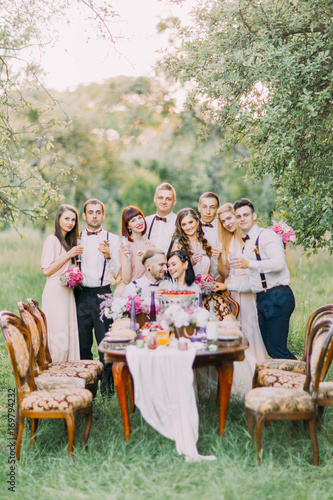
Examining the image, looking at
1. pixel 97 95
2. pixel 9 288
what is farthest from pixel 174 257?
pixel 97 95

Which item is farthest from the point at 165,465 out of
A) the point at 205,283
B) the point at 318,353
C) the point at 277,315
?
the point at 277,315

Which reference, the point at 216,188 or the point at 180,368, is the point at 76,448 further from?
the point at 216,188

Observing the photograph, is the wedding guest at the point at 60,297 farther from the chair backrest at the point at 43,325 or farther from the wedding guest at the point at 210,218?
the wedding guest at the point at 210,218

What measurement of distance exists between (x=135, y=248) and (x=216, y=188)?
15.6m

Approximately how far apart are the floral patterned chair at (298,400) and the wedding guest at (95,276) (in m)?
2.21

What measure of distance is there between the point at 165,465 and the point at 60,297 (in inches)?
96.8

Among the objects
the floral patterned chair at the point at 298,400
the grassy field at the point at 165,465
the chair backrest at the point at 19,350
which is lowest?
the grassy field at the point at 165,465

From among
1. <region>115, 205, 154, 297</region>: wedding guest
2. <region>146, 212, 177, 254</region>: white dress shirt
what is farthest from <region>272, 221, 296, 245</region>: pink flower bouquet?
<region>115, 205, 154, 297</region>: wedding guest

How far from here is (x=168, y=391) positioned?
4227 mm

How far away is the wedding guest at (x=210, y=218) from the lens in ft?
20.3

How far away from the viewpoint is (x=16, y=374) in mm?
4352

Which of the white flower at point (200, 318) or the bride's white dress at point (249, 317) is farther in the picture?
the bride's white dress at point (249, 317)

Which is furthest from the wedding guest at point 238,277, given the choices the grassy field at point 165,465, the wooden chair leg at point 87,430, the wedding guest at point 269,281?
the wooden chair leg at point 87,430

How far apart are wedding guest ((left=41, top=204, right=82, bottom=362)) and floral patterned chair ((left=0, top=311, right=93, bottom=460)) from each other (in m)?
1.30
